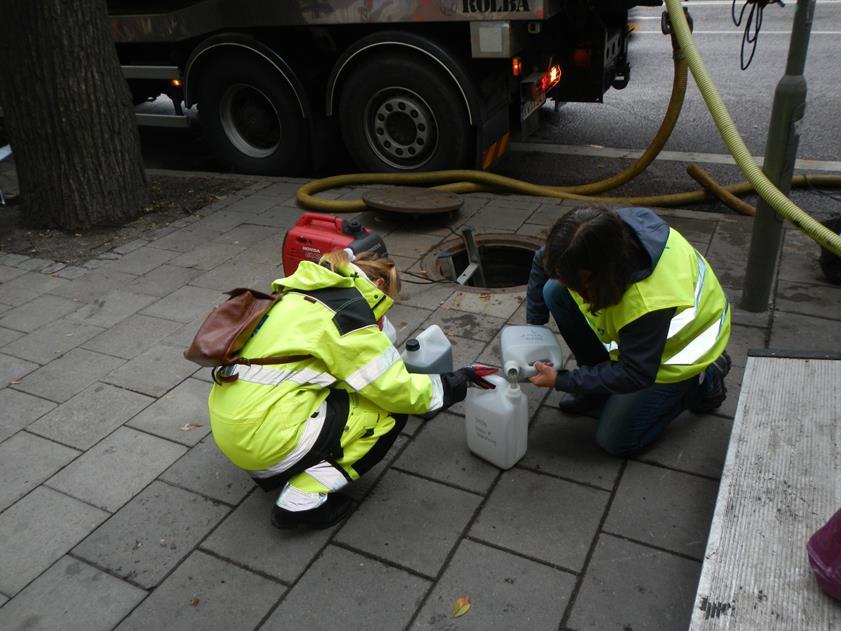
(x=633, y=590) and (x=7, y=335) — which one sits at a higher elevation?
(x=7, y=335)

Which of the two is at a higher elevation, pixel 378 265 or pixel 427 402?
pixel 378 265

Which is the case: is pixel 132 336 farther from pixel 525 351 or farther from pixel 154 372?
pixel 525 351

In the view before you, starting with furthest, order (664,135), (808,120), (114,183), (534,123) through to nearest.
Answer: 1. (808,120)
2. (534,123)
3. (114,183)
4. (664,135)

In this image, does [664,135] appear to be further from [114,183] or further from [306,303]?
[114,183]

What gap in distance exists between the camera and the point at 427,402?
280 cm

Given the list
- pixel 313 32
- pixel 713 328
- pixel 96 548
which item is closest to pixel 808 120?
pixel 313 32

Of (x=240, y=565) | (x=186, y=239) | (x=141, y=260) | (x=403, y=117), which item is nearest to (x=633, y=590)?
(x=240, y=565)

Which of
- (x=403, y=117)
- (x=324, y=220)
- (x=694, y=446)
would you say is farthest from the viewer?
(x=403, y=117)

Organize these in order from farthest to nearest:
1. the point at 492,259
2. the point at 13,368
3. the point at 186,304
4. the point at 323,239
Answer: the point at 492,259 < the point at 186,304 < the point at 323,239 < the point at 13,368

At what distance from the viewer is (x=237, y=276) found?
194 inches

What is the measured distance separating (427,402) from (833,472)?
4.71 ft

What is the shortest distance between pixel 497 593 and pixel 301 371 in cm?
101

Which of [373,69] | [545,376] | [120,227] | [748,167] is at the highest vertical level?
[373,69]

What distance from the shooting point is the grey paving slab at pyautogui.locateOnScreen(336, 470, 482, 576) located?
2.64 meters
